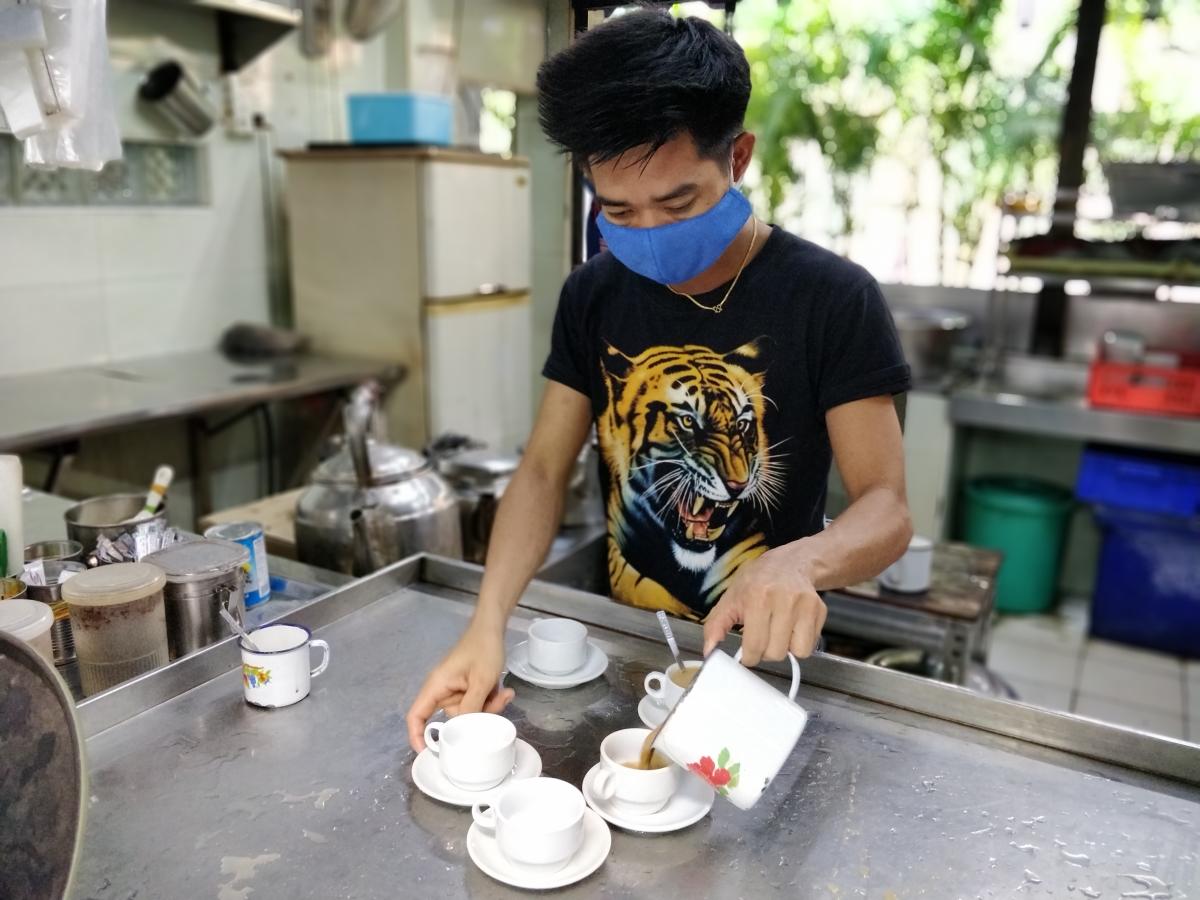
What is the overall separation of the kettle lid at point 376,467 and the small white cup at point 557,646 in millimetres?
729

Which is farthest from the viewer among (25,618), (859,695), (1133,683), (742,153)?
(1133,683)

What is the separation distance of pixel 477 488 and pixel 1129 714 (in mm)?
2318

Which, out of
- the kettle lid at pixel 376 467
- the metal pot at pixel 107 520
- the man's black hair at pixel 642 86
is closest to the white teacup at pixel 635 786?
the man's black hair at pixel 642 86

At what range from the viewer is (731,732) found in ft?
2.94

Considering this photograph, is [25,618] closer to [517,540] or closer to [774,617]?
[517,540]

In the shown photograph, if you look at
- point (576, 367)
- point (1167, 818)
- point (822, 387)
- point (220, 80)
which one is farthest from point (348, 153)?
point (1167, 818)

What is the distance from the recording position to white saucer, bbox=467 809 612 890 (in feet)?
2.75

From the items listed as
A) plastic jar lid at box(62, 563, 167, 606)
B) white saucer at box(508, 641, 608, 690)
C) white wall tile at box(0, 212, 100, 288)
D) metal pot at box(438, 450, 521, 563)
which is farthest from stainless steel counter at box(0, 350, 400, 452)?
white saucer at box(508, 641, 608, 690)

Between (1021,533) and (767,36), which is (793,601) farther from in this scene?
(767,36)

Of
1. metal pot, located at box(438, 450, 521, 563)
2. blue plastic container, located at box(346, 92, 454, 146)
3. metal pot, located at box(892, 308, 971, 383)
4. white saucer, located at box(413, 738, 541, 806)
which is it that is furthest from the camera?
metal pot, located at box(892, 308, 971, 383)

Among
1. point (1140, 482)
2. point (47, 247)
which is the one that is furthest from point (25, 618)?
point (1140, 482)

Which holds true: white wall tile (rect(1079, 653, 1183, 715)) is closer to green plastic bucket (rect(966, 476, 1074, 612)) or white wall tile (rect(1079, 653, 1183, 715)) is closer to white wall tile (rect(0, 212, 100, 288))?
green plastic bucket (rect(966, 476, 1074, 612))

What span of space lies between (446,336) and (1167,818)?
3030 mm

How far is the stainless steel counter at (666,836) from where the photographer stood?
0.86 m
